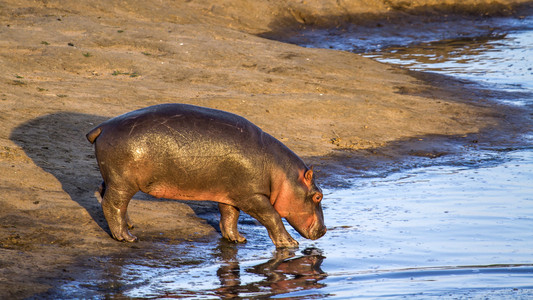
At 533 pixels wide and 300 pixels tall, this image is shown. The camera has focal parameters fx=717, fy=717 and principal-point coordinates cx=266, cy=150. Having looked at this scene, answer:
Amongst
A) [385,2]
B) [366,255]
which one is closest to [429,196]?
[366,255]

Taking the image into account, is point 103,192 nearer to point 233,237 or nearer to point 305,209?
point 233,237

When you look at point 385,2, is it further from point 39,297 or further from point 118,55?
point 39,297

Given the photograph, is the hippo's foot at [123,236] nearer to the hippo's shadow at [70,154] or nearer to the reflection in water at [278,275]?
the hippo's shadow at [70,154]

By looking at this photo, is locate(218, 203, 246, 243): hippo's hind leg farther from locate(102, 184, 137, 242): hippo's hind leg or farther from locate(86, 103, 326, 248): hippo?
locate(102, 184, 137, 242): hippo's hind leg

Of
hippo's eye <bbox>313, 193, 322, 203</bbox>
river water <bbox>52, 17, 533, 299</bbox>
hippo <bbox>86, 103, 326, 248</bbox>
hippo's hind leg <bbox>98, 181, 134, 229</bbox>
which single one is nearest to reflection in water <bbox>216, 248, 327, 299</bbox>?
river water <bbox>52, 17, 533, 299</bbox>

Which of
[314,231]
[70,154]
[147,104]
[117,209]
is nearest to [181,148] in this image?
[117,209]

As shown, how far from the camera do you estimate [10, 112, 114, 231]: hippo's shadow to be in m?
7.28

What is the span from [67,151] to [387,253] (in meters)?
4.03

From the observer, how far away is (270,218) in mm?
6480

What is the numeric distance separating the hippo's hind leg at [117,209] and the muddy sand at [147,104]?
108 millimetres

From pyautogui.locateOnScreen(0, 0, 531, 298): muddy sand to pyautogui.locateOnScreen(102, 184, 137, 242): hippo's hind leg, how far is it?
0.11m

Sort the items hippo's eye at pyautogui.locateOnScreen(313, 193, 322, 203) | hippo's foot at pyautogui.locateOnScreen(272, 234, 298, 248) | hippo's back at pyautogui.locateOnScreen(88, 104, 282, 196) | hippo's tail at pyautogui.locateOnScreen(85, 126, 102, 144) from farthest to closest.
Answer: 1. hippo's eye at pyautogui.locateOnScreen(313, 193, 322, 203)
2. hippo's foot at pyautogui.locateOnScreen(272, 234, 298, 248)
3. hippo's tail at pyautogui.locateOnScreen(85, 126, 102, 144)
4. hippo's back at pyautogui.locateOnScreen(88, 104, 282, 196)

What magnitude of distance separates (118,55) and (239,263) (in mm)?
8186

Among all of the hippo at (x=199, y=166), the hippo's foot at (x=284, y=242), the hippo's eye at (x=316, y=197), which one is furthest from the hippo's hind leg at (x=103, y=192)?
the hippo's eye at (x=316, y=197)
